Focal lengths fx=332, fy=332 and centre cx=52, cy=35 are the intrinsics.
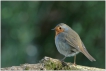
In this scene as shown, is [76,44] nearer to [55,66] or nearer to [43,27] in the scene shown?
[55,66]

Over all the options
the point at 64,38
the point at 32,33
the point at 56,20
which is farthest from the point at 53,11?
the point at 64,38

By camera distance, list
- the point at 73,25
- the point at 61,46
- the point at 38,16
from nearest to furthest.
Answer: the point at 61,46 → the point at 73,25 → the point at 38,16

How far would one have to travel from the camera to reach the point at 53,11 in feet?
32.1

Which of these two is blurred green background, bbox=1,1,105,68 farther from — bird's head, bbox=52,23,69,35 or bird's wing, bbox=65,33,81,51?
bird's wing, bbox=65,33,81,51

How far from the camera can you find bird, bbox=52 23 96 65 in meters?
5.89

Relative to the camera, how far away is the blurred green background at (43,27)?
28.7 feet

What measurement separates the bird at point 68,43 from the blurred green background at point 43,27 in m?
2.45

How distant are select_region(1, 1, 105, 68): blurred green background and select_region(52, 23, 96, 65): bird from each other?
8.03 ft

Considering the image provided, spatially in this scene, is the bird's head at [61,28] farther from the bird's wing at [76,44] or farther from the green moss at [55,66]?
the green moss at [55,66]

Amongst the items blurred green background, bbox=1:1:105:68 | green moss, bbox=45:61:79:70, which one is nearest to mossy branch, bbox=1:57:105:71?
green moss, bbox=45:61:79:70

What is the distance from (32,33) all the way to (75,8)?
5.01 feet

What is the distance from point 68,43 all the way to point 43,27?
4.19 m

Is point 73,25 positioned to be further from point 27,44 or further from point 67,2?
point 27,44

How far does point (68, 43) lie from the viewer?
6020mm
